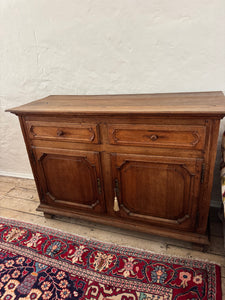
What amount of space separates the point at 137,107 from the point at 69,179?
0.74 metres

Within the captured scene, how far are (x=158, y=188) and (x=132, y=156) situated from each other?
264 millimetres

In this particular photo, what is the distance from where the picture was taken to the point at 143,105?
1329mm

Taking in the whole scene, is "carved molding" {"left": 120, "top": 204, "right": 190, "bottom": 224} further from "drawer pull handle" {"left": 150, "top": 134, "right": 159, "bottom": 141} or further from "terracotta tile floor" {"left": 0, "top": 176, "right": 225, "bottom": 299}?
"drawer pull handle" {"left": 150, "top": 134, "right": 159, "bottom": 141}

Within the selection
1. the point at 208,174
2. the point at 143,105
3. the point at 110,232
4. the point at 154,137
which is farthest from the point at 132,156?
the point at 110,232

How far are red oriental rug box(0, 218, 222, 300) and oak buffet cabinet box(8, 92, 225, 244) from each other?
18 centimetres

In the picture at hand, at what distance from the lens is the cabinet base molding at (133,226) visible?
143cm

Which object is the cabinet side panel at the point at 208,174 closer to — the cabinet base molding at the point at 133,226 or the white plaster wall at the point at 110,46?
the cabinet base molding at the point at 133,226

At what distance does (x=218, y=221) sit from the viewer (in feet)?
5.61

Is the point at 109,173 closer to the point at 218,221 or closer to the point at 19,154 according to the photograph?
the point at 218,221

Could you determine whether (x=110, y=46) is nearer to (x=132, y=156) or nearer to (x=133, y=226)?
(x=132, y=156)

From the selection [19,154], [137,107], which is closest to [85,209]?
[137,107]

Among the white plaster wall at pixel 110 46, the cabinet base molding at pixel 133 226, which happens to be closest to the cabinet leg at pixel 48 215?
the cabinet base molding at pixel 133 226

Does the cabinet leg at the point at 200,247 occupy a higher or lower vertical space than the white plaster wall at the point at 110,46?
lower

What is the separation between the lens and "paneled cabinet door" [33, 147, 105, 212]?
4.97 feet
